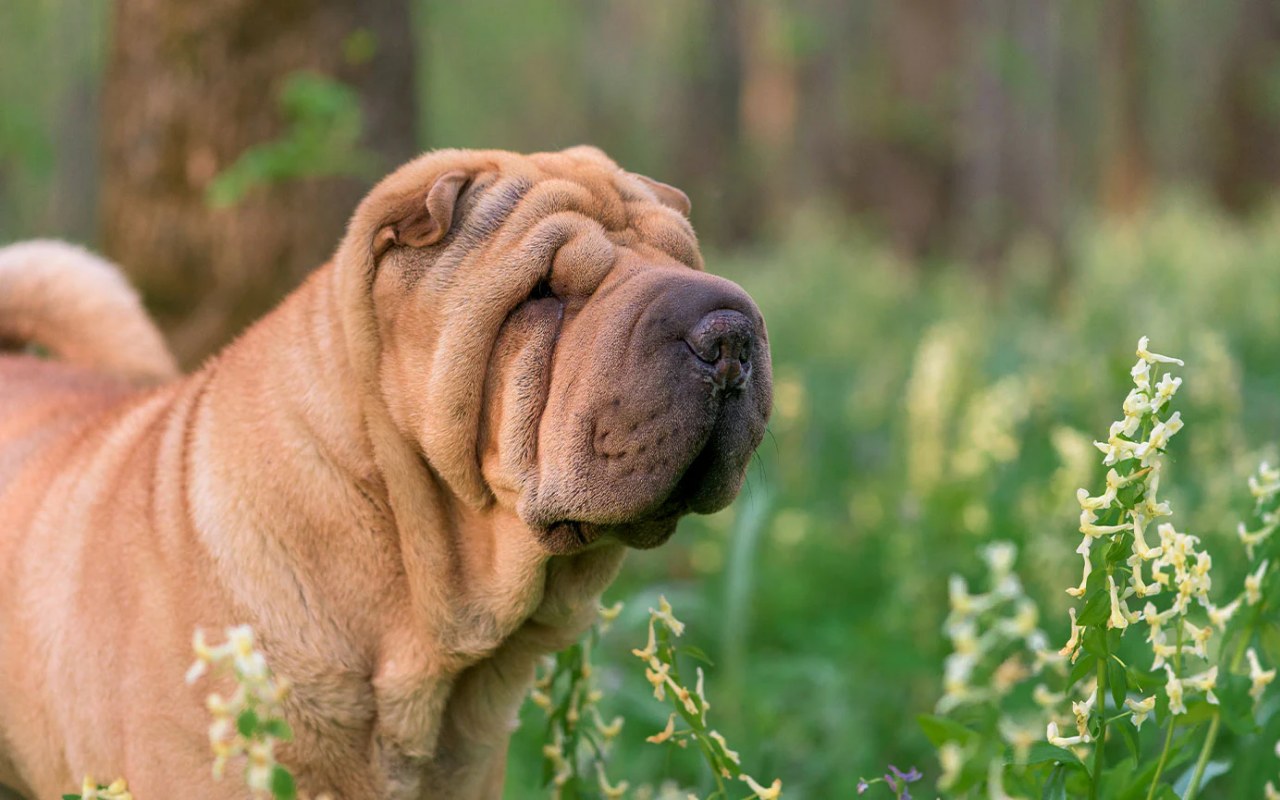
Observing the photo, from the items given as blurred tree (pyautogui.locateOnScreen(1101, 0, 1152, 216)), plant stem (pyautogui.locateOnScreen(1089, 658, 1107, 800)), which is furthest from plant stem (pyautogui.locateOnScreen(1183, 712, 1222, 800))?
blurred tree (pyautogui.locateOnScreen(1101, 0, 1152, 216))

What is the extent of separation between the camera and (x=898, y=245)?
1435cm

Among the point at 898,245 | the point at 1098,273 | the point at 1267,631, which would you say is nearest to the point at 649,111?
the point at 898,245

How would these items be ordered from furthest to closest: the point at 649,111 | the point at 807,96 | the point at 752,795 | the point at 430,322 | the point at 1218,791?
the point at 649,111
the point at 807,96
the point at 1218,791
the point at 430,322
the point at 752,795

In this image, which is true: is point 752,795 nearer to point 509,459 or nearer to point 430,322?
point 509,459

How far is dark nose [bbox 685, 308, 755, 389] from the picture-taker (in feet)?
7.57

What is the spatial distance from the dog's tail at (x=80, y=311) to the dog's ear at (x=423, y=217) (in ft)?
5.14

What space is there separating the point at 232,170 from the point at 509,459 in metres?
2.32

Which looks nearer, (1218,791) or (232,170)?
(1218,791)

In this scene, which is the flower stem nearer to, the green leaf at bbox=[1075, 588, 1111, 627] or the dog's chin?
the green leaf at bbox=[1075, 588, 1111, 627]

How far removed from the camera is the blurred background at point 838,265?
436 centimetres

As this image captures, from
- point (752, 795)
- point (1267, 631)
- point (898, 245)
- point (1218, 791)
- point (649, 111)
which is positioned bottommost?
point (649, 111)

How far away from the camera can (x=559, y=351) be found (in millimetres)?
2439

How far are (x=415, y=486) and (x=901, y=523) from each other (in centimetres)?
293

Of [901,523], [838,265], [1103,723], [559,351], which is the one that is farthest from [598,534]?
[838,265]
